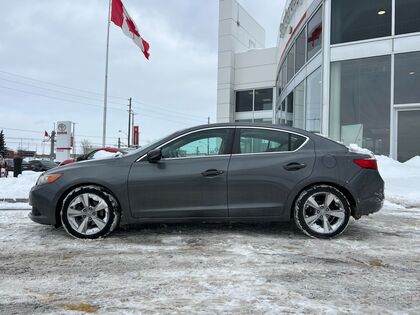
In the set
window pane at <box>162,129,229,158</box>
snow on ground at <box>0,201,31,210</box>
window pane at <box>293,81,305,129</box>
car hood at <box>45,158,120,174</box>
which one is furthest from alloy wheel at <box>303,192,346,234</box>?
window pane at <box>293,81,305,129</box>

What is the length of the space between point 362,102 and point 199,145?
32.3ft

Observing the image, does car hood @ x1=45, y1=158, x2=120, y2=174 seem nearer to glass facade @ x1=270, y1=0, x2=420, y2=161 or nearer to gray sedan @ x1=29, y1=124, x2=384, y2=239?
gray sedan @ x1=29, y1=124, x2=384, y2=239

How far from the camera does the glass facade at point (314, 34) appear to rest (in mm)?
14702

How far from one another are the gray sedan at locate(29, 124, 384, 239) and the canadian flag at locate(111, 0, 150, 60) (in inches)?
586

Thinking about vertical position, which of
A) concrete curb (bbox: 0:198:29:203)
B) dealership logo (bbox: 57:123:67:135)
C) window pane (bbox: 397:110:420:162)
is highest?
dealership logo (bbox: 57:123:67:135)

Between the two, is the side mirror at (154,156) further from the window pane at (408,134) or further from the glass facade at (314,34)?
the glass facade at (314,34)

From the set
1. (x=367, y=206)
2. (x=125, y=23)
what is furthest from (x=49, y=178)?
(x=125, y=23)

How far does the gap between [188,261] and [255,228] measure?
68.0 inches

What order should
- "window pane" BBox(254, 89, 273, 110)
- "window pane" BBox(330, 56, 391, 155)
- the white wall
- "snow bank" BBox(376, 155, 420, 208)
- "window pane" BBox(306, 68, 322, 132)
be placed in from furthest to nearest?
"window pane" BBox(254, 89, 273, 110), the white wall, "window pane" BBox(306, 68, 322, 132), "window pane" BBox(330, 56, 391, 155), "snow bank" BBox(376, 155, 420, 208)

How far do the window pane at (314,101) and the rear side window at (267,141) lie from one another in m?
9.79

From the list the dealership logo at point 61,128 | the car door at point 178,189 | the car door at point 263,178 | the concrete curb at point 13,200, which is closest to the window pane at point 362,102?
the car door at point 263,178

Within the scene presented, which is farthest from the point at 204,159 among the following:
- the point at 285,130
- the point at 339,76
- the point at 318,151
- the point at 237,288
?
the point at 339,76

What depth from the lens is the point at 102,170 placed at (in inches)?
188

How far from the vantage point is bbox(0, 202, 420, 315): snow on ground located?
9.65 ft
